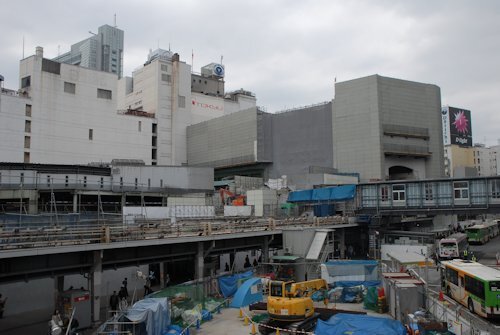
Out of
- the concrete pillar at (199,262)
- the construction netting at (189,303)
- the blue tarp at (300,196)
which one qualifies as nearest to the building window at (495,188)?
the blue tarp at (300,196)

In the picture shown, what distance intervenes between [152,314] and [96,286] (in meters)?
6.97

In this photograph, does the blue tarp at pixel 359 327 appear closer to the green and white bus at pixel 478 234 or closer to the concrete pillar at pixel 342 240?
the concrete pillar at pixel 342 240

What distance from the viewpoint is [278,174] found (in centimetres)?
9556

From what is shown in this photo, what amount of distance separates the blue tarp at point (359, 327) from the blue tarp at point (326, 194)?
1541 inches

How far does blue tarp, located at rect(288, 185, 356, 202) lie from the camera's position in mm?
59156

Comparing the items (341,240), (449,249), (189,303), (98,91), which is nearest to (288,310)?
(189,303)

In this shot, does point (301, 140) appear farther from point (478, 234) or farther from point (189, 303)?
point (189, 303)

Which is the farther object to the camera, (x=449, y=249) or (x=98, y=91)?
(x=98, y=91)

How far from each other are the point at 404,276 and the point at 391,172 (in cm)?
6853

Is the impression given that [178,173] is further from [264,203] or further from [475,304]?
[475,304]

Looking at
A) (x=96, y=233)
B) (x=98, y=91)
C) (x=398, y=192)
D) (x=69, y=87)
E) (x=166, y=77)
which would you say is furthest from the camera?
(x=166, y=77)

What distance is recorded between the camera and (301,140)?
301 feet

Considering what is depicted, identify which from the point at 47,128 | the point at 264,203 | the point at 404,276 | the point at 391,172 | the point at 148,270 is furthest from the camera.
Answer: the point at 391,172

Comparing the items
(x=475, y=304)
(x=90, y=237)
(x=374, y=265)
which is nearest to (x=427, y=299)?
(x=475, y=304)
